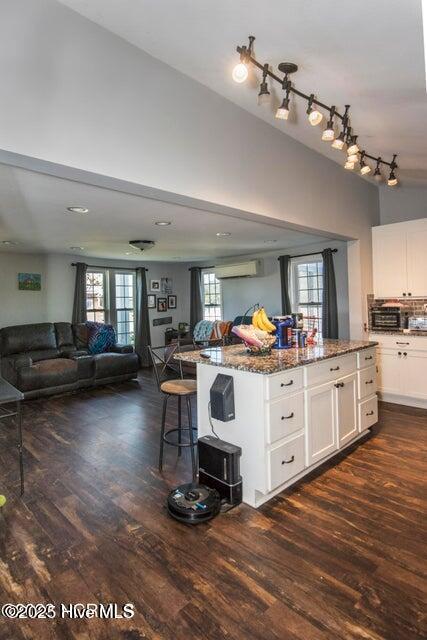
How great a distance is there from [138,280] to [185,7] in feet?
20.0

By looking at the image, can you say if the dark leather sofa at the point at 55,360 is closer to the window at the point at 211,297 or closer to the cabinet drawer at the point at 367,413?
the window at the point at 211,297

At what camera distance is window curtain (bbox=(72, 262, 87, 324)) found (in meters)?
6.75

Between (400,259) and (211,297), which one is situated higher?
(400,259)

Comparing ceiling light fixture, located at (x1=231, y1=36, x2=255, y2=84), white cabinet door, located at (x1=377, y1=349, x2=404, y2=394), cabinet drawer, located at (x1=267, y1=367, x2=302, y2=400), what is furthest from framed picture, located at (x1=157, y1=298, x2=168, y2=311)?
ceiling light fixture, located at (x1=231, y1=36, x2=255, y2=84)

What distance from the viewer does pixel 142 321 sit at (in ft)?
25.0

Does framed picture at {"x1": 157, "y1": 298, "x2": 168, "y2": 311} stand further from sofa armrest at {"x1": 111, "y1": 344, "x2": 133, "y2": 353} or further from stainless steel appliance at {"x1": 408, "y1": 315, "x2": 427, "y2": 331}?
stainless steel appliance at {"x1": 408, "y1": 315, "x2": 427, "y2": 331}

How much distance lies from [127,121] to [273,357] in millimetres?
1879

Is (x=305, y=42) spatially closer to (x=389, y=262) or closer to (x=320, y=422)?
(x=320, y=422)

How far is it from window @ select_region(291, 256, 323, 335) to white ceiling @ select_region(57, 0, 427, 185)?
11.6 ft

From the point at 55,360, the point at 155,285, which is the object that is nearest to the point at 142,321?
the point at 155,285

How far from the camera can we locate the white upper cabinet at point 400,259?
428 cm

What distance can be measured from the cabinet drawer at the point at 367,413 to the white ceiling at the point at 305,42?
94.9 inches

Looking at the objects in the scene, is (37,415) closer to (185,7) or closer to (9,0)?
(9,0)

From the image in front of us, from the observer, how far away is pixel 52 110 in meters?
1.85
